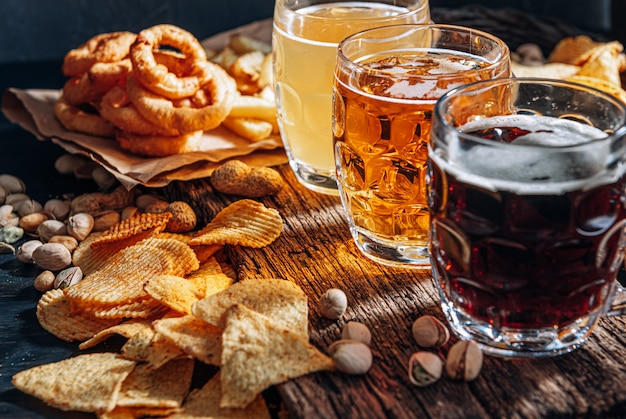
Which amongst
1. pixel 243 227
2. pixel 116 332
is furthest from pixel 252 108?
pixel 116 332

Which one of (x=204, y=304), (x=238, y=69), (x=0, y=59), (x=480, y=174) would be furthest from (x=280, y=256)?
(x=0, y=59)

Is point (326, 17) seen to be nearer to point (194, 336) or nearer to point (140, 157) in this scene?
point (140, 157)

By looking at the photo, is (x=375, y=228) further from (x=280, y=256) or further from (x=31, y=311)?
(x=31, y=311)

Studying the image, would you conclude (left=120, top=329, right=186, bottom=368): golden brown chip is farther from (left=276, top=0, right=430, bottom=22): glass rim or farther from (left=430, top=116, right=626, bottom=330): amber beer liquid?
(left=276, top=0, right=430, bottom=22): glass rim

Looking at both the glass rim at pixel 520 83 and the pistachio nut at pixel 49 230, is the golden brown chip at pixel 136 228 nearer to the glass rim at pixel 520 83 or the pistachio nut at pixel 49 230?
the pistachio nut at pixel 49 230

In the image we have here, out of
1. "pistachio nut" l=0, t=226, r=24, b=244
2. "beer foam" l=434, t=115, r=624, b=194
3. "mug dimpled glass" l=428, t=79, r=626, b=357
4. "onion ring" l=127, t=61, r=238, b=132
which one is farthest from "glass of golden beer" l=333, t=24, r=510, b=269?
"pistachio nut" l=0, t=226, r=24, b=244

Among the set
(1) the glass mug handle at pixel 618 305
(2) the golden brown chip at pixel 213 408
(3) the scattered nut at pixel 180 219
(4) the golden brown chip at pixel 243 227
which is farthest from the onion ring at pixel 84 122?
(1) the glass mug handle at pixel 618 305
